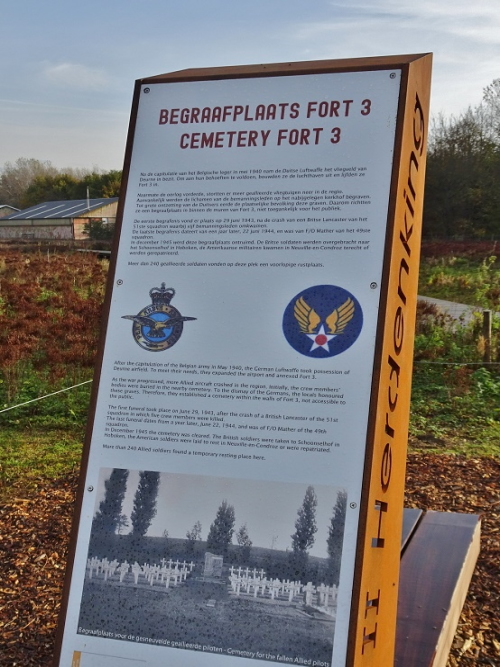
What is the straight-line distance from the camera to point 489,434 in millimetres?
7199

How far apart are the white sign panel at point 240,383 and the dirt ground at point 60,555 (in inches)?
53.0

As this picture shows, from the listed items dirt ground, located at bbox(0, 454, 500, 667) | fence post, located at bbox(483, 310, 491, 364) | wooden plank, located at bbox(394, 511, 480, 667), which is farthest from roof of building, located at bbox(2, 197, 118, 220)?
wooden plank, located at bbox(394, 511, 480, 667)

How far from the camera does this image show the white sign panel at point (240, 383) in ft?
8.15

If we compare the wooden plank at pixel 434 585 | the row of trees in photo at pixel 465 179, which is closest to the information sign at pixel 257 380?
the wooden plank at pixel 434 585

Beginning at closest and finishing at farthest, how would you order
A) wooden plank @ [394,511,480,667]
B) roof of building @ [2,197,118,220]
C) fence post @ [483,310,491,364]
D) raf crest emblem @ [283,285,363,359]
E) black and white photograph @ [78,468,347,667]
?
black and white photograph @ [78,468,347,667]
raf crest emblem @ [283,285,363,359]
wooden plank @ [394,511,480,667]
fence post @ [483,310,491,364]
roof of building @ [2,197,118,220]

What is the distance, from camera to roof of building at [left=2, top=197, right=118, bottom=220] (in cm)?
4313

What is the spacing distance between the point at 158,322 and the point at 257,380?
428 millimetres

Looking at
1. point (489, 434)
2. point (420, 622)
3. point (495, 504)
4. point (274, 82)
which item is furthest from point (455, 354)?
point (274, 82)

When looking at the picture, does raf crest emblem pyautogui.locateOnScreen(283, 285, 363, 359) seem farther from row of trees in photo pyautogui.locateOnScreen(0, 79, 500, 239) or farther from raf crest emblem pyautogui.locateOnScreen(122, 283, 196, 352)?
row of trees in photo pyautogui.locateOnScreen(0, 79, 500, 239)

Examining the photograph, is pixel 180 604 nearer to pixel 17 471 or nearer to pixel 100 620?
pixel 100 620

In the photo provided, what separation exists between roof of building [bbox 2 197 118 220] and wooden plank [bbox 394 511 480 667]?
1553 inches

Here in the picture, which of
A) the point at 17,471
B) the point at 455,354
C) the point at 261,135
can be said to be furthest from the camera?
the point at 455,354

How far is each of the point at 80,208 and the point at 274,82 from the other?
4305 cm

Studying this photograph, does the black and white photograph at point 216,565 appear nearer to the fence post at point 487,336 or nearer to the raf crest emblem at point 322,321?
the raf crest emblem at point 322,321
